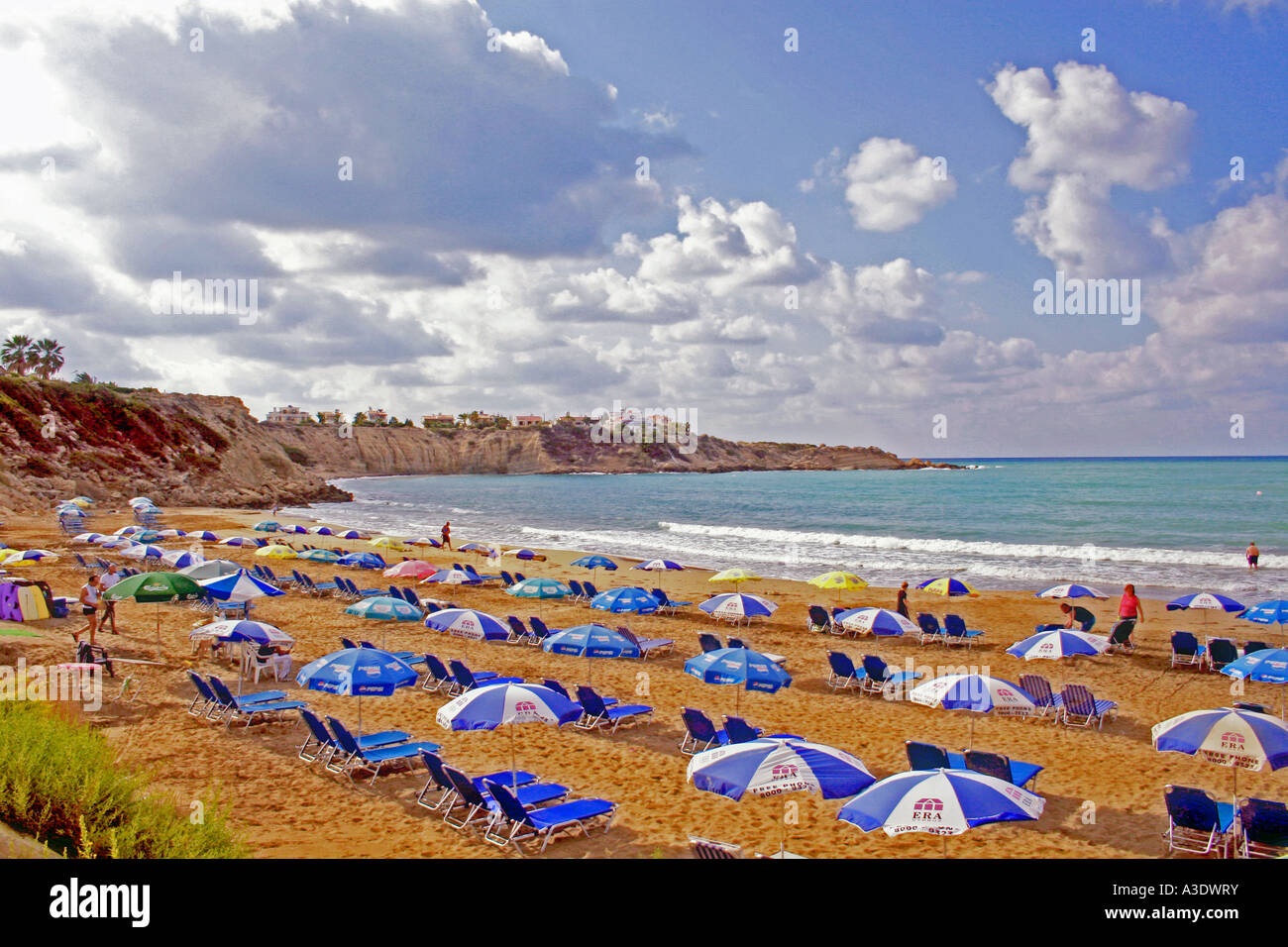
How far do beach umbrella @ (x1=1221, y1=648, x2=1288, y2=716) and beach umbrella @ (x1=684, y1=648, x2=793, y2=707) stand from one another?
7.27 m

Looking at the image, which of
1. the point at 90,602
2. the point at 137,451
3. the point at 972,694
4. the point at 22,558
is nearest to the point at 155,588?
the point at 90,602

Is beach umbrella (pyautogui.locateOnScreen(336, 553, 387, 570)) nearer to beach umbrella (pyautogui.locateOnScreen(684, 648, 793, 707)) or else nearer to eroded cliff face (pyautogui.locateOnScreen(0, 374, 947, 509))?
beach umbrella (pyautogui.locateOnScreen(684, 648, 793, 707))

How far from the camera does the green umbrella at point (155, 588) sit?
13.7m

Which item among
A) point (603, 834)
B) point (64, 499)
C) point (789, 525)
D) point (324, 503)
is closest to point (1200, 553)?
point (789, 525)

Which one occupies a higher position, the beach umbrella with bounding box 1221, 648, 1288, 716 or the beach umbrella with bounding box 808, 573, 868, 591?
the beach umbrella with bounding box 808, 573, 868, 591

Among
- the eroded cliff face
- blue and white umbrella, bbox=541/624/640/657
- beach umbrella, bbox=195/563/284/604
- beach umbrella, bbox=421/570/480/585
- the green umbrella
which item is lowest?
beach umbrella, bbox=421/570/480/585

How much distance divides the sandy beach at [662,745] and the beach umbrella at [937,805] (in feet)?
6.59

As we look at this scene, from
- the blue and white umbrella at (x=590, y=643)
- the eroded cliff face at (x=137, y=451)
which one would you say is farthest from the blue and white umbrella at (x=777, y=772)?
the eroded cliff face at (x=137, y=451)

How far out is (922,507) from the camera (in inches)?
2766

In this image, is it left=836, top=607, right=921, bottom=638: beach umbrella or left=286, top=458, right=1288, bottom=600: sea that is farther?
left=286, top=458, right=1288, bottom=600: sea

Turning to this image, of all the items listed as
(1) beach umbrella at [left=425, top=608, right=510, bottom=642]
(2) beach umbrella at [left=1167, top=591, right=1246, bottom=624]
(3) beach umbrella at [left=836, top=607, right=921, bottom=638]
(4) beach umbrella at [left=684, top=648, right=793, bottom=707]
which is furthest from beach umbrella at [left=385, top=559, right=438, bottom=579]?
(2) beach umbrella at [left=1167, top=591, right=1246, bottom=624]

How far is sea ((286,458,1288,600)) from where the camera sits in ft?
104
